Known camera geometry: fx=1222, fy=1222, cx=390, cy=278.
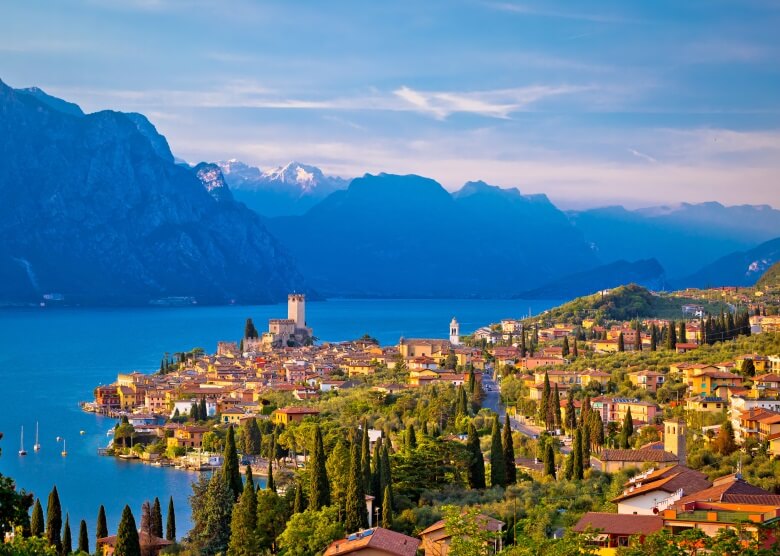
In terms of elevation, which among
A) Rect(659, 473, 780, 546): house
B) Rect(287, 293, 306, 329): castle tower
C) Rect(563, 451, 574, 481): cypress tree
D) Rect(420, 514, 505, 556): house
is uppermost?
Rect(287, 293, 306, 329): castle tower

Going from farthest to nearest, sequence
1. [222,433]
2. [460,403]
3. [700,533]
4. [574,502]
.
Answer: [222,433] → [460,403] → [574,502] → [700,533]

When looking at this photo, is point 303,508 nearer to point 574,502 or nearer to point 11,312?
point 574,502

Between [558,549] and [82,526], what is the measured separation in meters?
15.2

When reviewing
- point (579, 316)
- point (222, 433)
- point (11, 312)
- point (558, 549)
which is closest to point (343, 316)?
point (11, 312)

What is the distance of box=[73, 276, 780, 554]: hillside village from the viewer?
21516 mm

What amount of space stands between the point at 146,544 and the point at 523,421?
56.9ft

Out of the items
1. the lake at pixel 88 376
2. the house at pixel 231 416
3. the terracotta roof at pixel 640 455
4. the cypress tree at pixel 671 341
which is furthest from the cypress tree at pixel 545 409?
the house at pixel 231 416

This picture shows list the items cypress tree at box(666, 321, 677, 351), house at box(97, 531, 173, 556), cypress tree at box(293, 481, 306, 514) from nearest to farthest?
cypress tree at box(293, 481, 306, 514) < house at box(97, 531, 173, 556) < cypress tree at box(666, 321, 677, 351)

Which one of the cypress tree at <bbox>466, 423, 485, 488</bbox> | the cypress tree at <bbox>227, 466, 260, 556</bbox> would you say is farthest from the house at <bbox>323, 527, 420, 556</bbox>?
the cypress tree at <bbox>466, 423, 485, 488</bbox>

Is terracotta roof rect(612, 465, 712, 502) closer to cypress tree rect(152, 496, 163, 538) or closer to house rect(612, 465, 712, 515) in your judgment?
house rect(612, 465, 712, 515)

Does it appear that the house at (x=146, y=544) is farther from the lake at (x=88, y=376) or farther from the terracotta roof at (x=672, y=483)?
the terracotta roof at (x=672, y=483)

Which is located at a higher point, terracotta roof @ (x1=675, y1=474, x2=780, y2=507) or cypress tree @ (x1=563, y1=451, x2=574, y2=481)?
terracotta roof @ (x1=675, y1=474, x2=780, y2=507)

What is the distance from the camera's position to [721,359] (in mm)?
44625

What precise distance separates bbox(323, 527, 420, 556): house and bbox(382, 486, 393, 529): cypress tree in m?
2.38
